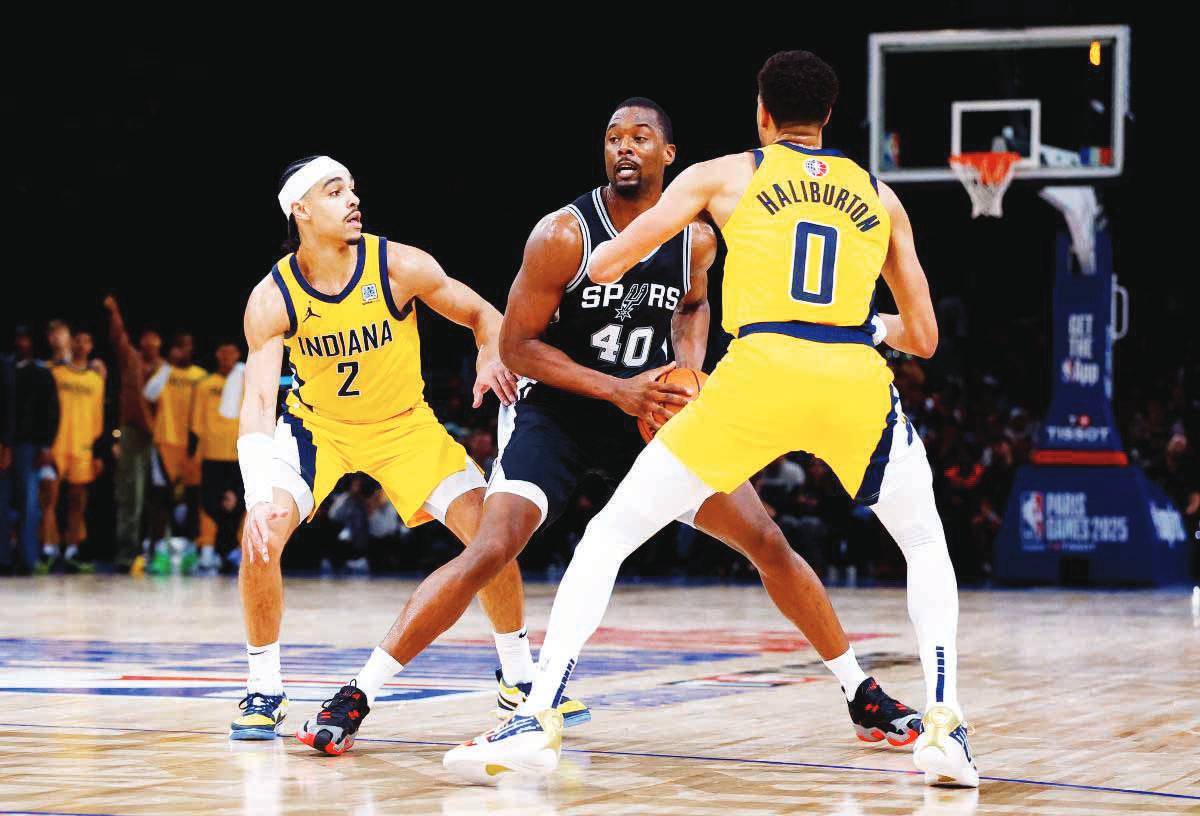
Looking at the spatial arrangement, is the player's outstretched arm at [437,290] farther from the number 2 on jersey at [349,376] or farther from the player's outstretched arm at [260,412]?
the player's outstretched arm at [260,412]

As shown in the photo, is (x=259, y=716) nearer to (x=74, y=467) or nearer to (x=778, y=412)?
(x=778, y=412)

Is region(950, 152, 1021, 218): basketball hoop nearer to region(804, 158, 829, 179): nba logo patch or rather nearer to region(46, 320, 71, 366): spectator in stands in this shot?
region(46, 320, 71, 366): spectator in stands

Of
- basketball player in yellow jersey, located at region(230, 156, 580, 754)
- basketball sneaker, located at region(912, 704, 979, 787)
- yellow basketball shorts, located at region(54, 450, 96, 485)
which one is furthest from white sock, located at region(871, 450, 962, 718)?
yellow basketball shorts, located at region(54, 450, 96, 485)

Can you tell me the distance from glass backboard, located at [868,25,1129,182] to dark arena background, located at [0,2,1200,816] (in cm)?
4

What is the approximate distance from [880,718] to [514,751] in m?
1.30

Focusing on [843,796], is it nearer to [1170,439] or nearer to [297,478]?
[297,478]

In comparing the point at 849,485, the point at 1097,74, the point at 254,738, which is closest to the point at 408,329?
the point at 254,738

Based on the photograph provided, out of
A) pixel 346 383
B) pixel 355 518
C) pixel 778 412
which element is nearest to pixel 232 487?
pixel 355 518

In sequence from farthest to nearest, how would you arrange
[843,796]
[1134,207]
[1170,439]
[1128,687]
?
[1134,207] → [1170,439] → [1128,687] → [843,796]

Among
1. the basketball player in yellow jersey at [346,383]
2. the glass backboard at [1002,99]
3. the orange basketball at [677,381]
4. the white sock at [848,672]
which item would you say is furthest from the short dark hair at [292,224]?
the glass backboard at [1002,99]

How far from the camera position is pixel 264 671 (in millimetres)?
5469

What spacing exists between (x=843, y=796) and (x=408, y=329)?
237cm

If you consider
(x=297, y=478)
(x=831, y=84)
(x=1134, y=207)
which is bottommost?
(x=297, y=478)

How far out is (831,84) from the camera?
15.6 ft
